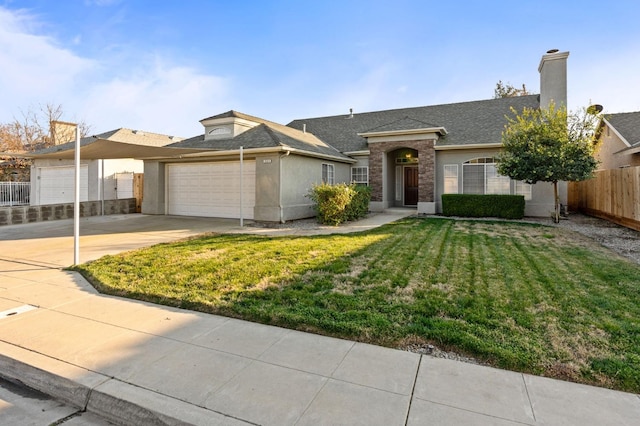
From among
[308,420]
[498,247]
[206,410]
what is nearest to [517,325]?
[308,420]

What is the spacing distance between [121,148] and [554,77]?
58.3 feet

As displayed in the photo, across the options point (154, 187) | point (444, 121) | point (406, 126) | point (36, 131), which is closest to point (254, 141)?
point (154, 187)

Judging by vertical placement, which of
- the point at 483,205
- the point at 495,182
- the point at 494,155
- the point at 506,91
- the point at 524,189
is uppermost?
the point at 506,91

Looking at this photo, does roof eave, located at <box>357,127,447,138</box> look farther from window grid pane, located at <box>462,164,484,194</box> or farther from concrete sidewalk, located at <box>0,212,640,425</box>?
concrete sidewalk, located at <box>0,212,640,425</box>

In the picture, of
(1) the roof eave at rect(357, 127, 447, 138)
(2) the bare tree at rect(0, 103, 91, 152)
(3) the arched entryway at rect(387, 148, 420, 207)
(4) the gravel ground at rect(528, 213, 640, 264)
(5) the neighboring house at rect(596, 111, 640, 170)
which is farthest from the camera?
(2) the bare tree at rect(0, 103, 91, 152)

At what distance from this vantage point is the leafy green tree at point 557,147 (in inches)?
477

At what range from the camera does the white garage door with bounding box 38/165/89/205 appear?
18406mm

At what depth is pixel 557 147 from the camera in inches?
481

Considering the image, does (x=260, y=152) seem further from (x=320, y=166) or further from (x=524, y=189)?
(x=524, y=189)

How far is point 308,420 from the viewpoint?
2.44 m

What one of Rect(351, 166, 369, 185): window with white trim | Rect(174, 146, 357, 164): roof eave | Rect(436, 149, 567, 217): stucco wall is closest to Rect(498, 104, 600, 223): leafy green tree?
Rect(436, 149, 567, 217): stucco wall

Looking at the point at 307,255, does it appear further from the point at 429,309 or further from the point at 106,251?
the point at 106,251

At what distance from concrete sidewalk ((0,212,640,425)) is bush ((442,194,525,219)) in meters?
12.7

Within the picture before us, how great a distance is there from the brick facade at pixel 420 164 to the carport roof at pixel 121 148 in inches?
333
